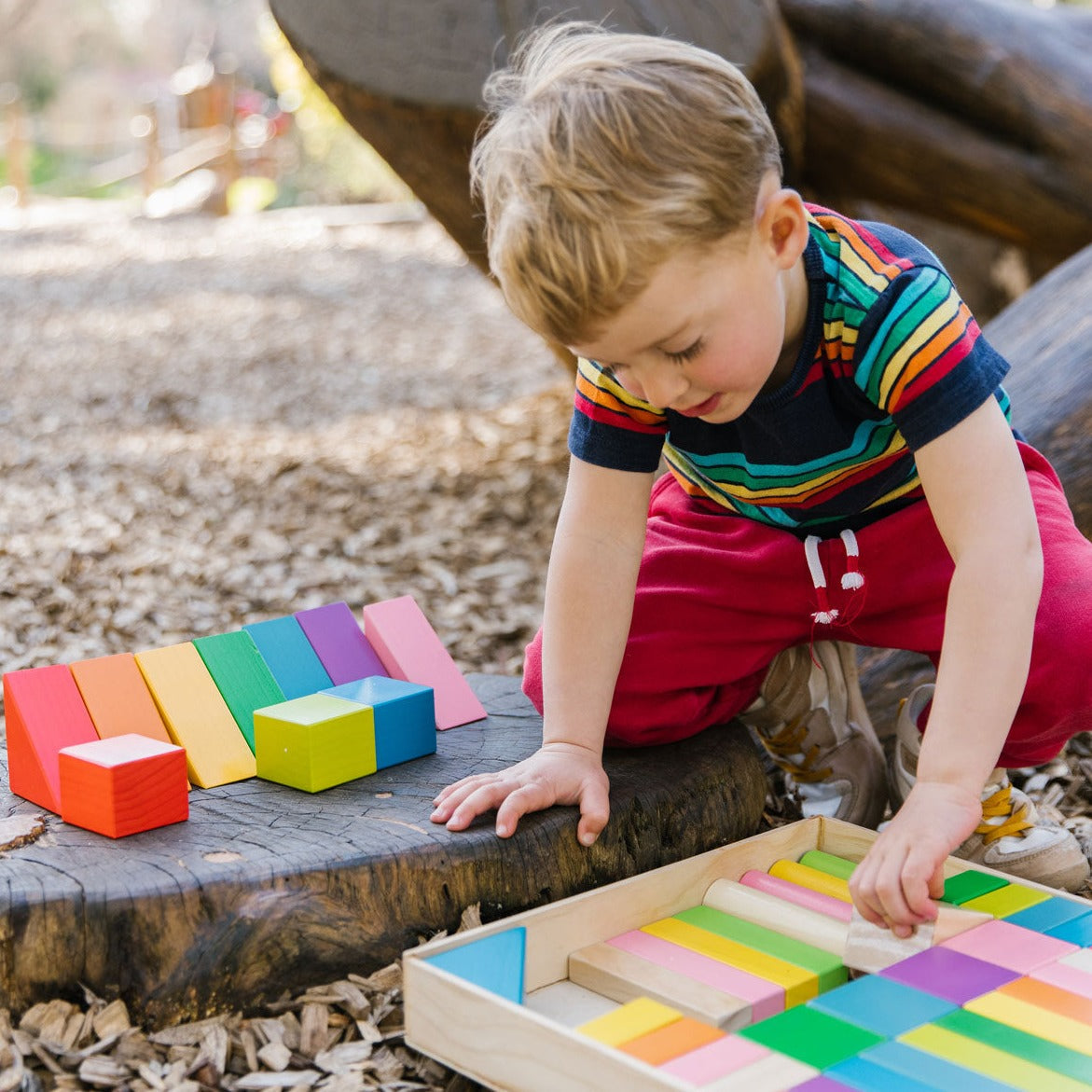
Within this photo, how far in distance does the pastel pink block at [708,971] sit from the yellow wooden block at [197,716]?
0.59m

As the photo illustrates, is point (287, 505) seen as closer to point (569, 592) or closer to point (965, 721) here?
point (569, 592)

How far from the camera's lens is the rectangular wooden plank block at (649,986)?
1381 mm

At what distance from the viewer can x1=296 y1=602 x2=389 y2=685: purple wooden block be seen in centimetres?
204

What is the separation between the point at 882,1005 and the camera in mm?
1371

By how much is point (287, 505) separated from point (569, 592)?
2.36 meters

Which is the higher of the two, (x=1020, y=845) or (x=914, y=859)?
(x=914, y=859)

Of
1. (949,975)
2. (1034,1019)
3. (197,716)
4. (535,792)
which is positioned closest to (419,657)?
(197,716)

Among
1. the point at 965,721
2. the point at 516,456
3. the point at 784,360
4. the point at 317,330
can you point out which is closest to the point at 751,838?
the point at 965,721

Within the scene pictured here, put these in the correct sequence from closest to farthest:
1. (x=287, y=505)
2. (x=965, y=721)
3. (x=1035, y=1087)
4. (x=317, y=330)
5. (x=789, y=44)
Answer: (x=1035, y=1087) < (x=965, y=721) < (x=789, y=44) < (x=287, y=505) < (x=317, y=330)

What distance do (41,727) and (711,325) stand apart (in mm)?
1005

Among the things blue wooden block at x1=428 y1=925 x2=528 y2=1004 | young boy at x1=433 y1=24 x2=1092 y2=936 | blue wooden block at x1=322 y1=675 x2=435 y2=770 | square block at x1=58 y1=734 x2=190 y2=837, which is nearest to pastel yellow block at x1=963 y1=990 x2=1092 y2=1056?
young boy at x1=433 y1=24 x2=1092 y2=936

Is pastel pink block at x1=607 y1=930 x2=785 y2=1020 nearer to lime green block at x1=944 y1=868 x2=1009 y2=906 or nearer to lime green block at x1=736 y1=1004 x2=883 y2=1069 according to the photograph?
lime green block at x1=736 y1=1004 x2=883 y2=1069

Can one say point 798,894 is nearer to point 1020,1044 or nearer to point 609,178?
point 1020,1044

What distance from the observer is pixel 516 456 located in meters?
4.42
